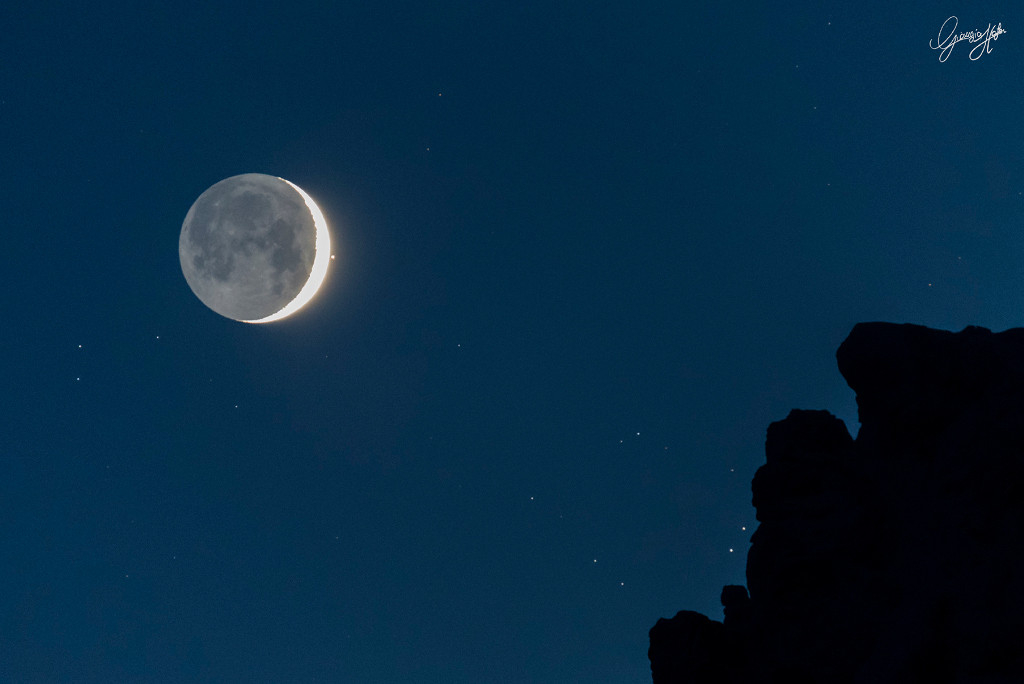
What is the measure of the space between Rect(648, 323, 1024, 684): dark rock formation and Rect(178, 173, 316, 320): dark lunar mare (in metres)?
26.2

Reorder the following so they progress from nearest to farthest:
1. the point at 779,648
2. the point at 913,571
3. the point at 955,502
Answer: the point at 955,502
the point at 913,571
the point at 779,648

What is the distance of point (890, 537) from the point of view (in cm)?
2562

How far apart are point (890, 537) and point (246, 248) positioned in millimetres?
32762

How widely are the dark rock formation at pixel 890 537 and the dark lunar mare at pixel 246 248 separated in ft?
85.9

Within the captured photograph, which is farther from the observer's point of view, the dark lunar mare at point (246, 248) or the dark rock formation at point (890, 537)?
the dark lunar mare at point (246, 248)

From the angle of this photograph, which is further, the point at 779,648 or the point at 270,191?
the point at 270,191

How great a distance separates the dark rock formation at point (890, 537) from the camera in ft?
64.0

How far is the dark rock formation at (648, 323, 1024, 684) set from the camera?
19516mm

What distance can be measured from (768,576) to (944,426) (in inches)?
359

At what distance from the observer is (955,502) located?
21641 millimetres

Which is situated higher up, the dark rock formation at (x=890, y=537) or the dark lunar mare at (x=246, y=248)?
the dark lunar mare at (x=246, y=248)

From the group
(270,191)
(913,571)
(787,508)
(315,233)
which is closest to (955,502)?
(913,571)

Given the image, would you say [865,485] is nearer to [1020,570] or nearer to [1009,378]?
[1009,378]

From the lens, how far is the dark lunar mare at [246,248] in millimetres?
34500
